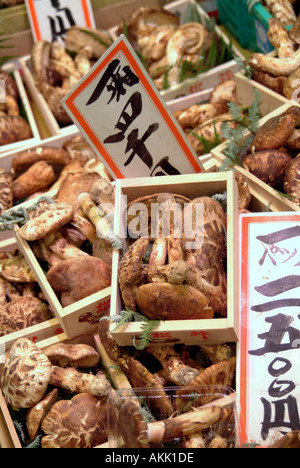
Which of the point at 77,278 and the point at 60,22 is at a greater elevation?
the point at 60,22

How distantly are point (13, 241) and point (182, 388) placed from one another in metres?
1.42

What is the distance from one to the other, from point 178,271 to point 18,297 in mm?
1079

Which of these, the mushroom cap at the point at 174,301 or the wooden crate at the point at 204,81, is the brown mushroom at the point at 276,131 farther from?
the wooden crate at the point at 204,81

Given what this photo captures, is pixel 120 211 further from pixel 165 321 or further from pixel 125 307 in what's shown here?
pixel 165 321

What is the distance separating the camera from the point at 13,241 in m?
2.69

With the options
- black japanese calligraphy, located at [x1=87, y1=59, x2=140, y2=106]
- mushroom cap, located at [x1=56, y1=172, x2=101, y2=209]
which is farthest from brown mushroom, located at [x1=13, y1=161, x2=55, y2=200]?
black japanese calligraphy, located at [x1=87, y1=59, x2=140, y2=106]

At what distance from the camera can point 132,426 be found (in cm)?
153

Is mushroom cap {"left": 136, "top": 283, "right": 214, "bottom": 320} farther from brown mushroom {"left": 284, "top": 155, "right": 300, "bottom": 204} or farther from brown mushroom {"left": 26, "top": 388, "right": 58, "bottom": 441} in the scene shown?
A: brown mushroom {"left": 284, "top": 155, "right": 300, "bottom": 204}

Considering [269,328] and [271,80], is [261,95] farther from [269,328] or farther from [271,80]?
[269,328]

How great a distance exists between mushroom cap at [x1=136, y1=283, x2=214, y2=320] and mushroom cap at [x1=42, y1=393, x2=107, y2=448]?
0.49 meters

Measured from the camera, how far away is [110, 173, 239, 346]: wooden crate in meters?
1.73

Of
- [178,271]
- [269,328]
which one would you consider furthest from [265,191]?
[178,271]

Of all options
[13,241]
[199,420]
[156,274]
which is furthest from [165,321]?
[13,241]
